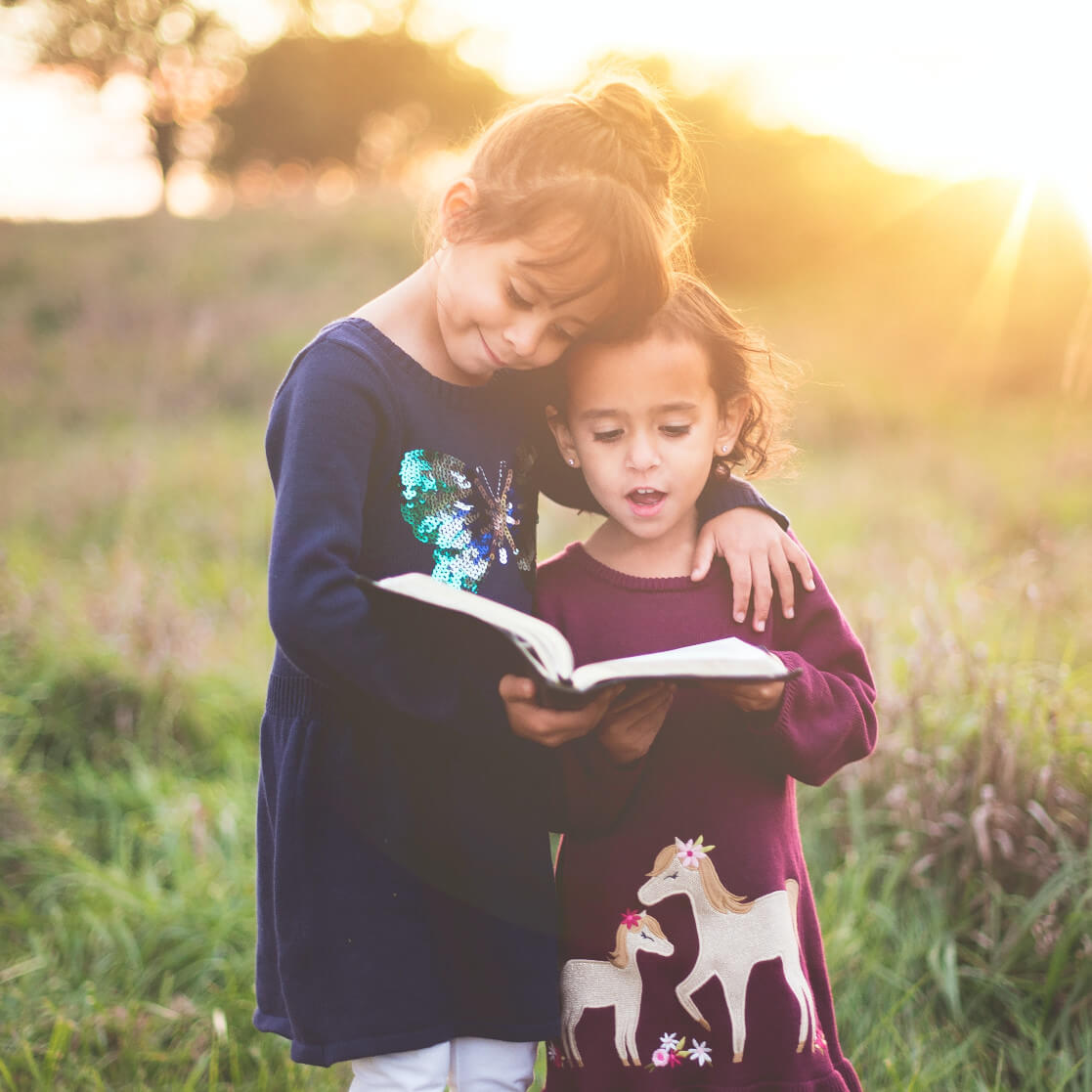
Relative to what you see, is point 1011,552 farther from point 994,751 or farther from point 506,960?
point 506,960

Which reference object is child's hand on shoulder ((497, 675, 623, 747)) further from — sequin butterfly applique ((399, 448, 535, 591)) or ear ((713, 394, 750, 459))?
ear ((713, 394, 750, 459))

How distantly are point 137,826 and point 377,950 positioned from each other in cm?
207

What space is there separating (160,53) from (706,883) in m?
24.5

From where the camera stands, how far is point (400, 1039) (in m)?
1.51

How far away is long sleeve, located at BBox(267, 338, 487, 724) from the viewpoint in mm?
1333

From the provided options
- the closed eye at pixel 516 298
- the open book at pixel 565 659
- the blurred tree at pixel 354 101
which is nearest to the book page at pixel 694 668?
the open book at pixel 565 659

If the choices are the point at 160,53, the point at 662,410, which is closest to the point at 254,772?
the point at 662,410

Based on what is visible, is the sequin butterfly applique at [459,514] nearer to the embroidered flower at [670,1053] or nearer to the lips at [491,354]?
the lips at [491,354]

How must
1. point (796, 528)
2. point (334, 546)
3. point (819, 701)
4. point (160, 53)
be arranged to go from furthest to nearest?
point (160, 53), point (796, 528), point (819, 701), point (334, 546)

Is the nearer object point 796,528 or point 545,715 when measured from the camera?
point 545,715

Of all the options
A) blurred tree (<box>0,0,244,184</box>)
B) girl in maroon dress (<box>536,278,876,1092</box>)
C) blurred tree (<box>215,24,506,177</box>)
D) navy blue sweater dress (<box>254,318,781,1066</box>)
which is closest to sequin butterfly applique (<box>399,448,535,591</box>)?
navy blue sweater dress (<box>254,318,781,1066</box>)

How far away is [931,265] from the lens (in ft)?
35.9

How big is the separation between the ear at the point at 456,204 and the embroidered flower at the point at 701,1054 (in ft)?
4.13

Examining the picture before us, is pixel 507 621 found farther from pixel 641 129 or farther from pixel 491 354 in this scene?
pixel 641 129
